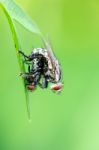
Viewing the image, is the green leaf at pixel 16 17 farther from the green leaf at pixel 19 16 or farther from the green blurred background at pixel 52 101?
the green blurred background at pixel 52 101

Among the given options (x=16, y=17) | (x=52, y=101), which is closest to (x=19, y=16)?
(x=16, y=17)

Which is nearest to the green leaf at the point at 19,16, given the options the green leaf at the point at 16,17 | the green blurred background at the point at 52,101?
the green leaf at the point at 16,17

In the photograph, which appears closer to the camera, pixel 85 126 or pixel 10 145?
pixel 10 145

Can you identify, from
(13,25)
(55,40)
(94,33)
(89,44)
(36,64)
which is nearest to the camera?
(13,25)

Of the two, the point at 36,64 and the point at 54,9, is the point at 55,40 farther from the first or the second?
the point at 36,64

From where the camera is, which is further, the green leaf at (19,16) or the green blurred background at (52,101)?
the green blurred background at (52,101)

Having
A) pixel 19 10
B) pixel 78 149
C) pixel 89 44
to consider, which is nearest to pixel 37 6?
pixel 89 44
